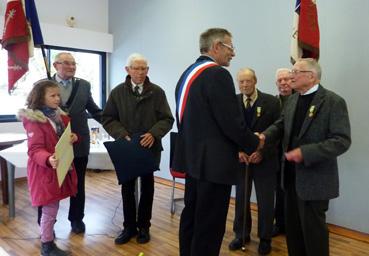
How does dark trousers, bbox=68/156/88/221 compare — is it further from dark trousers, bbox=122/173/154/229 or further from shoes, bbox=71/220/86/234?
dark trousers, bbox=122/173/154/229

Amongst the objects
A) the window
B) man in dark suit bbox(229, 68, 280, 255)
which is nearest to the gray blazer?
the window

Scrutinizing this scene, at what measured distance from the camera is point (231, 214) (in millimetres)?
3600

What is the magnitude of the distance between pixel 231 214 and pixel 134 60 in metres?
1.92

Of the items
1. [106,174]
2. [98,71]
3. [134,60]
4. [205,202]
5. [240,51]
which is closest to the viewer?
[205,202]

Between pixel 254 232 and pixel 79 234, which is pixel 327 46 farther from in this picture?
pixel 79 234

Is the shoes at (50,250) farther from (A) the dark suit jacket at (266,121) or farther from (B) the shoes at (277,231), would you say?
(B) the shoes at (277,231)

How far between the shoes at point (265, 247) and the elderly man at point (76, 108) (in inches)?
59.4

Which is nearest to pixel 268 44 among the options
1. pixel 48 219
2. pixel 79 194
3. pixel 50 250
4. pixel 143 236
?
pixel 143 236

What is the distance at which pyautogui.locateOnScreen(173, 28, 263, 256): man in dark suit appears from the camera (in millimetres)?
1768

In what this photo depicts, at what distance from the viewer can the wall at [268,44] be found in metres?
3.04

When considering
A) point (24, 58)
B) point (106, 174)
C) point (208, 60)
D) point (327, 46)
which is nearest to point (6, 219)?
point (24, 58)

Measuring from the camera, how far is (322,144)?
1862 millimetres

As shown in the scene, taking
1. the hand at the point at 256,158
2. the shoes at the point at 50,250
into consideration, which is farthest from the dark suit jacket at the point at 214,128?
the shoes at the point at 50,250

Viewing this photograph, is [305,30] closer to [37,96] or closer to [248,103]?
[248,103]
